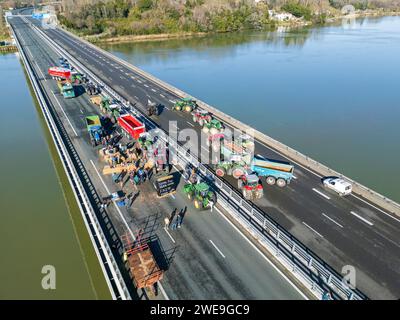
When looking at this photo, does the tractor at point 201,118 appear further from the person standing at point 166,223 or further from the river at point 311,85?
the person standing at point 166,223

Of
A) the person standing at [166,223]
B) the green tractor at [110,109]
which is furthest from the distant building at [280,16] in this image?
the person standing at [166,223]

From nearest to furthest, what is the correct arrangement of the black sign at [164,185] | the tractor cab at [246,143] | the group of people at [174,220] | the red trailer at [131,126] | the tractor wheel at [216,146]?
1. the group of people at [174,220]
2. the black sign at [164,185]
3. the tractor cab at [246,143]
4. the tractor wheel at [216,146]
5. the red trailer at [131,126]

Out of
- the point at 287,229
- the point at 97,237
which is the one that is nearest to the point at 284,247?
the point at 287,229

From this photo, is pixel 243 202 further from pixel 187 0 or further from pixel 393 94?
pixel 187 0

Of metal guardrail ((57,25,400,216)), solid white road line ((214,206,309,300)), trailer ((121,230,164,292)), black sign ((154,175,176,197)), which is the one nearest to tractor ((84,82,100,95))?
metal guardrail ((57,25,400,216))

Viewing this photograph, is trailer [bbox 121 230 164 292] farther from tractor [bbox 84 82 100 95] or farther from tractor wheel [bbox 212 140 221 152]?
tractor [bbox 84 82 100 95]

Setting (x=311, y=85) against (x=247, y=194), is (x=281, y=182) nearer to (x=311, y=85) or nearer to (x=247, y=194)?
(x=247, y=194)
